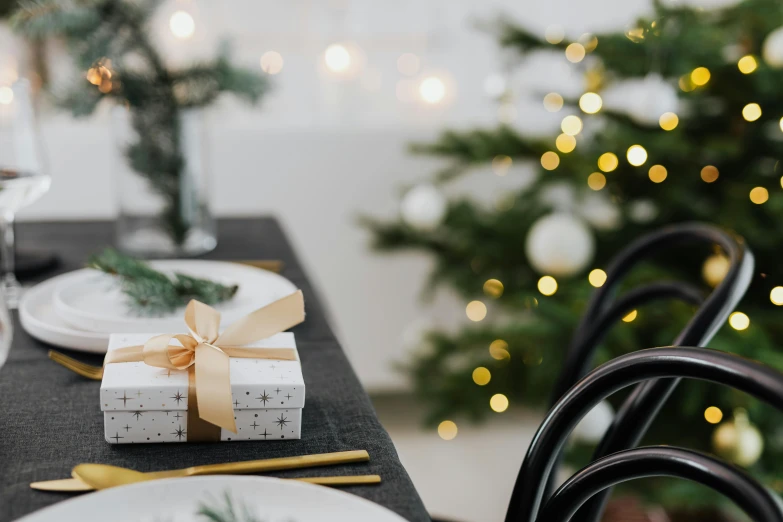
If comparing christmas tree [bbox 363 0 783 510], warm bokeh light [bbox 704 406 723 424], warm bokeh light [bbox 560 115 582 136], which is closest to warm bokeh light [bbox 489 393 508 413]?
christmas tree [bbox 363 0 783 510]

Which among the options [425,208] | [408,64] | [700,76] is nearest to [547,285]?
[425,208]

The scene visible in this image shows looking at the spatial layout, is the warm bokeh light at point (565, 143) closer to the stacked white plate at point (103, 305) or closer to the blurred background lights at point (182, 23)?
the blurred background lights at point (182, 23)

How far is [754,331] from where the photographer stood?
56.4 inches

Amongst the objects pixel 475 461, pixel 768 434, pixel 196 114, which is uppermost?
pixel 196 114

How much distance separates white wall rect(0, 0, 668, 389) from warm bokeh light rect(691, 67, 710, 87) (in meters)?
0.41

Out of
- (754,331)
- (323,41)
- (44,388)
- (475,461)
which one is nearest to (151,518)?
(44,388)

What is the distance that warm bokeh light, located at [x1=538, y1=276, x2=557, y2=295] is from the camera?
178 centimetres

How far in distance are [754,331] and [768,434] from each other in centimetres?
34

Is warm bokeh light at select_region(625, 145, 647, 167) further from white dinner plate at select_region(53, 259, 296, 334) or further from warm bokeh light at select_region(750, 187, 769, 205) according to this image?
white dinner plate at select_region(53, 259, 296, 334)

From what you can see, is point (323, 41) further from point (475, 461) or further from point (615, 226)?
point (475, 461)

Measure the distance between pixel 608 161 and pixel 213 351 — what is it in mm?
1290

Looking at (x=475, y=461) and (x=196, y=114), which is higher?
(x=196, y=114)

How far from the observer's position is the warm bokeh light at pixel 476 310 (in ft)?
7.35

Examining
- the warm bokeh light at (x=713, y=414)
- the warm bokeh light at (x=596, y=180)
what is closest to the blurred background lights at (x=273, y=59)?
the warm bokeh light at (x=596, y=180)
